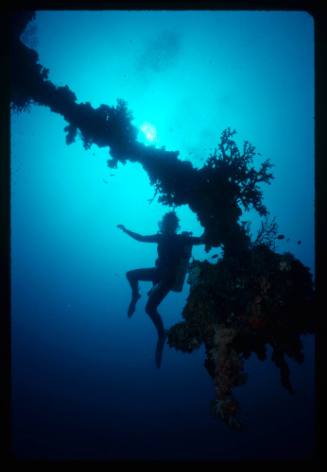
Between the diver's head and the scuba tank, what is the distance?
1.76ft

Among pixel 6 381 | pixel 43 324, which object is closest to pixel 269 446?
pixel 6 381

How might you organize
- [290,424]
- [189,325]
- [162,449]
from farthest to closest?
[290,424] → [162,449] → [189,325]

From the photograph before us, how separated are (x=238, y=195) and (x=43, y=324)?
66.3 metres

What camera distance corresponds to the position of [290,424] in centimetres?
2356

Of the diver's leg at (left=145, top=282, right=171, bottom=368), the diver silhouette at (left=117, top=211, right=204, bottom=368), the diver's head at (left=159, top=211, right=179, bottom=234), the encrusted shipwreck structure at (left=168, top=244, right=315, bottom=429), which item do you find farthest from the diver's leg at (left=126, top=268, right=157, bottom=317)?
the encrusted shipwreck structure at (left=168, top=244, right=315, bottom=429)

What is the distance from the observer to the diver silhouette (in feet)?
21.9

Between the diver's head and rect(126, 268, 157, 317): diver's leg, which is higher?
the diver's head

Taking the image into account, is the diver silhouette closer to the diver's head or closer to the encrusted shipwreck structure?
the diver's head

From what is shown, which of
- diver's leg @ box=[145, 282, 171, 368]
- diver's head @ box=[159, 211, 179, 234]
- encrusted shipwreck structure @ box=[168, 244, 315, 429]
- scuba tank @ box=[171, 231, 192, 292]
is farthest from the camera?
diver's leg @ box=[145, 282, 171, 368]

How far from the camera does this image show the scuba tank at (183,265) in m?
6.63

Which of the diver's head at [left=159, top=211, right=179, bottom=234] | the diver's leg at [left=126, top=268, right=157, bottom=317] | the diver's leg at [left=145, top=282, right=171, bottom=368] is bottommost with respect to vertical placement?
the diver's leg at [left=145, top=282, right=171, bottom=368]

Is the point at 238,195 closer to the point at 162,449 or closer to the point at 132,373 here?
the point at 162,449

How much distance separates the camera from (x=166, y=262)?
24.2ft

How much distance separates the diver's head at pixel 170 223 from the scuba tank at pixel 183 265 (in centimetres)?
54
